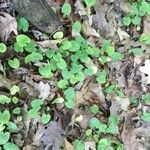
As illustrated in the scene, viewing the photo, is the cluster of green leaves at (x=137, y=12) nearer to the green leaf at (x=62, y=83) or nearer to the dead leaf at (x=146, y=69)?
the dead leaf at (x=146, y=69)

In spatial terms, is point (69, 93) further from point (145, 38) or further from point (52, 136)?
point (145, 38)

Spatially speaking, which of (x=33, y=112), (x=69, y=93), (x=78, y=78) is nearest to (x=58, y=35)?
(x=78, y=78)

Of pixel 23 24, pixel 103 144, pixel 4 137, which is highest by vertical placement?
pixel 23 24

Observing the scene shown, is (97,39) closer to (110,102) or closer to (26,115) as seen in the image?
(110,102)

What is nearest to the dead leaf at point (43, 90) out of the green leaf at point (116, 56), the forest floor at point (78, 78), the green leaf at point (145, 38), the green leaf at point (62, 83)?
the forest floor at point (78, 78)

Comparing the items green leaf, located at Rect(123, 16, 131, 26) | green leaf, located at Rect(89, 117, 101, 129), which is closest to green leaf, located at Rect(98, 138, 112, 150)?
green leaf, located at Rect(89, 117, 101, 129)

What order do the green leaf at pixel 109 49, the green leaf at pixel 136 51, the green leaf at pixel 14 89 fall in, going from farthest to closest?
the green leaf at pixel 136 51
the green leaf at pixel 109 49
the green leaf at pixel 14 89

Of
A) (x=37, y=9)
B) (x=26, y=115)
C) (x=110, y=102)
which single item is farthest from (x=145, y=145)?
(x=37, y=9)
